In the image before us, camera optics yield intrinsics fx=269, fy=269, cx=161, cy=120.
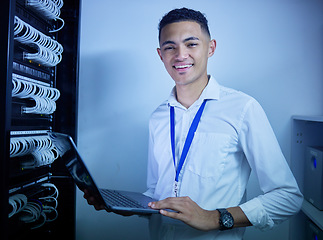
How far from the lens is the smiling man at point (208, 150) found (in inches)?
47.9

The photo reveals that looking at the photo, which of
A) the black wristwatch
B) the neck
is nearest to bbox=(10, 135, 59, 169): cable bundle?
the neck

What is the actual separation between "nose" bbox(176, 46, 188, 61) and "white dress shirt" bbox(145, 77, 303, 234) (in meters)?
0.20

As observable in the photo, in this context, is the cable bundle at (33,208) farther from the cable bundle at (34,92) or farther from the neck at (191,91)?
the neck at (191,91)

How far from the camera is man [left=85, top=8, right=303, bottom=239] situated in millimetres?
1217

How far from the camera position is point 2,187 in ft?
3.32

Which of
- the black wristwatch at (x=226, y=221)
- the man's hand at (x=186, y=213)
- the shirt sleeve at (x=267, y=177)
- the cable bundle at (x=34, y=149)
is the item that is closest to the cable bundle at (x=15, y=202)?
the cable bundle at (x=34, y=149)

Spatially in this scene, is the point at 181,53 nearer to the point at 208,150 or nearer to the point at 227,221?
the point at 208,150

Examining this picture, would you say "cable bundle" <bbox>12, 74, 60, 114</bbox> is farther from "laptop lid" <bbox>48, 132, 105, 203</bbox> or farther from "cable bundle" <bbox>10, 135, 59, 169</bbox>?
"laptop lid" <bbox>48, 132, 105, 203</bbox>

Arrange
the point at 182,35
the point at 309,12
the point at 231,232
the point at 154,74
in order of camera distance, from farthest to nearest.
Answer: the point at 154,74, the point at 309,12, the point at 182,35, the point at 231,232

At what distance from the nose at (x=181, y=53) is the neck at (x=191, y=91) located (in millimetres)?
155

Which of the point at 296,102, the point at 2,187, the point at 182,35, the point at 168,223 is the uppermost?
the point at 182,35

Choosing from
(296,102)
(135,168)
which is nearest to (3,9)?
(135,168)

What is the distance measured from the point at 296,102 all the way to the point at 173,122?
938 mm

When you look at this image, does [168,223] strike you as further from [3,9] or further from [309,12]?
[309,12]
